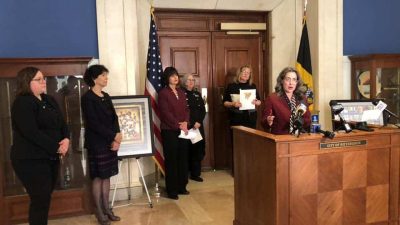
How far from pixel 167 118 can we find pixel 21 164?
6.29 ft

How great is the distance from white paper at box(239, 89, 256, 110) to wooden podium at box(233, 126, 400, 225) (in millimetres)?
1937

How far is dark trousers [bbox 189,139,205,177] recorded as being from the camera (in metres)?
5.33

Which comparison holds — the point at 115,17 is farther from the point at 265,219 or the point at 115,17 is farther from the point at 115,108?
the point at 265,219

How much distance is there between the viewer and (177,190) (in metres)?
4.68

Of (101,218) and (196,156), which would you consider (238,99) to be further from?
(101,218)

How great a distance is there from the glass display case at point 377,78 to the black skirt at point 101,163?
11.5 feet

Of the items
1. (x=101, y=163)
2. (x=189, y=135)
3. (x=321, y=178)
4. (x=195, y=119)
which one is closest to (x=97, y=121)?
(x=101, y=163)

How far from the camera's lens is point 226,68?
5805mm

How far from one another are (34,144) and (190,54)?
3.16 meters

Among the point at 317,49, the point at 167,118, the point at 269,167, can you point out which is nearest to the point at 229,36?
the point at 317,49

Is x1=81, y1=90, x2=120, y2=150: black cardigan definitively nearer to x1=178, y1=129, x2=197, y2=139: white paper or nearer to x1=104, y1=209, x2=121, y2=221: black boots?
x1=104, y1=209, x2=121, y2=221: black boots

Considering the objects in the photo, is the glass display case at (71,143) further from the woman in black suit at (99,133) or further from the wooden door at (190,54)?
the wooden door at (190,54)

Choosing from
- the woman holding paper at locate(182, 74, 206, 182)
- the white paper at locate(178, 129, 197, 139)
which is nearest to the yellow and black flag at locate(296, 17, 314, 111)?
the woman holding paper at locate(182, 74, 206, 182)

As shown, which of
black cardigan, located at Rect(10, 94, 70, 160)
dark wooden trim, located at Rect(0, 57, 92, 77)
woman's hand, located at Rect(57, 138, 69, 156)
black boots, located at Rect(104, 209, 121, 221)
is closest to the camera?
black cardigan, located at Rect(10, 94, 70, 160)
